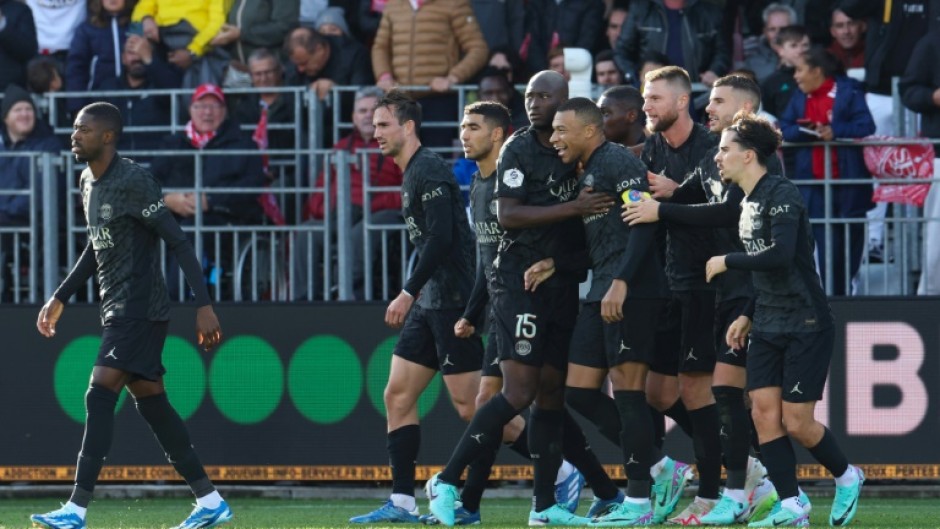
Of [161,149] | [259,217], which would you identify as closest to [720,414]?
[259,217]

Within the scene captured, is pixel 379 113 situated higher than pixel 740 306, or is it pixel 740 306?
pixel 379 113

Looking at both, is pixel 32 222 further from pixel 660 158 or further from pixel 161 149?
pixel 660 158

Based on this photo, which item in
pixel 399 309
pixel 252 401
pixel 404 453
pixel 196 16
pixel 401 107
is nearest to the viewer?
pixel 399 309

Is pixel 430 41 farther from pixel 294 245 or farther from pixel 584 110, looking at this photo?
pixel 584 110

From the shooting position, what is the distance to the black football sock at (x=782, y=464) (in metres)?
Result: 9.23

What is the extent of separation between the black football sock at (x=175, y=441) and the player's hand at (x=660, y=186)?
114 inches

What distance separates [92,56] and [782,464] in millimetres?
9422

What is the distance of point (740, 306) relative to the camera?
Answer: 9820mm

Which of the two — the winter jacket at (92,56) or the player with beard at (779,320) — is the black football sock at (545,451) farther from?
the winter jacket at (92,56)

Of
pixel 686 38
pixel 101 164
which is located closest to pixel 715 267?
pixel 101 164

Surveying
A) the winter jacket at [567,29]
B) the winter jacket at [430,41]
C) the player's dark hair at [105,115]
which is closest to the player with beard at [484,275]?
Result: the player's dark hair at [105,115]

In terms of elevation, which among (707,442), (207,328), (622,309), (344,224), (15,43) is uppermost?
(15,43)

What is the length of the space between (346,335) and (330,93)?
135 inches

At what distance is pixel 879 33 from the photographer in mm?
14891
